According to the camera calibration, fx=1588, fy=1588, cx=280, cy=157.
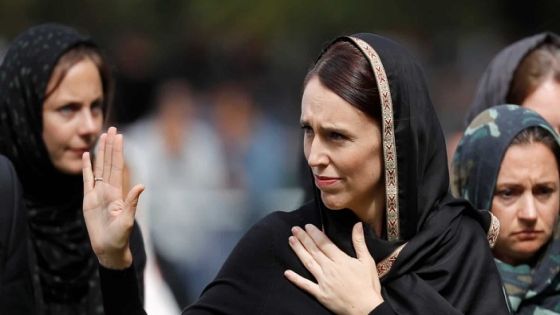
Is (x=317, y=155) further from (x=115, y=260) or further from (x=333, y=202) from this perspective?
(x=115, y=260)

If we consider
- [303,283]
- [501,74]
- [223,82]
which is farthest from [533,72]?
[223,82]

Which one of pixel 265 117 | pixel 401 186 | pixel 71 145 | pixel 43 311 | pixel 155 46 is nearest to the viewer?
pixel 401 186

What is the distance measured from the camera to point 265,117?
9789mm

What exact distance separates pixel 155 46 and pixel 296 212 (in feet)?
27.6

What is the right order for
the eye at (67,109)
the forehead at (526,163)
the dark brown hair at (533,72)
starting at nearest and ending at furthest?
the forehead at (526,163), the eye at (67,109), the dark brown hair at (533,72)

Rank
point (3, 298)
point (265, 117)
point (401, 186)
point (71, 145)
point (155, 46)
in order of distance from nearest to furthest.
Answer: point (401, 186) → point (3, 298) → point (71, 145) → point (265, 117) → point (155, 46)

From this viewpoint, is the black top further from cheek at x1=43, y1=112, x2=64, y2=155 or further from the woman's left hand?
cheek at x1=43, y1=112, x2=64, y2=155

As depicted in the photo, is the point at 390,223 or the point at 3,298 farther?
the point at 3,298

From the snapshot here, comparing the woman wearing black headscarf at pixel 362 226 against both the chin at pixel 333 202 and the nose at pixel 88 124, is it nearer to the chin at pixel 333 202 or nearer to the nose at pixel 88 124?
the chin at pixel 333 202

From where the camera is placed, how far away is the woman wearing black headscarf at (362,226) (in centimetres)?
409

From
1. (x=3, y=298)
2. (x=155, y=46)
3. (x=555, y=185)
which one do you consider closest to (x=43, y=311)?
(x=3, y=298)

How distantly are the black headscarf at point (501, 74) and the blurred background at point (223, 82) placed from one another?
970mm

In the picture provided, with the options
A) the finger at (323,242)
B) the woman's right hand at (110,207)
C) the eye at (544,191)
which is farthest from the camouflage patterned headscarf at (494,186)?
the woman's right hand at (110,207)

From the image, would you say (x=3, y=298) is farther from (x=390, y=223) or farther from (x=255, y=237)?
(x=390, y=223)
